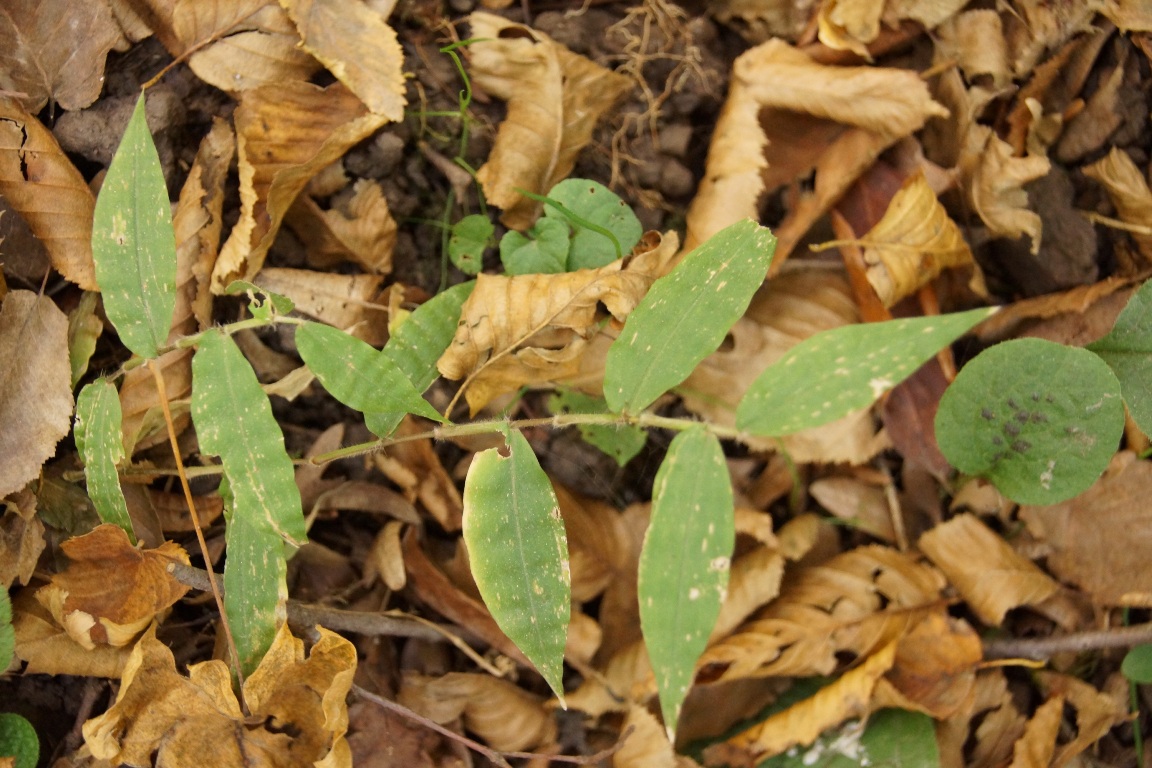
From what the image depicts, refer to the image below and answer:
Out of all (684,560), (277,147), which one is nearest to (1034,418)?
(684,560)

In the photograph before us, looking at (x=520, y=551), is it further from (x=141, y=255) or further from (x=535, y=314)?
(x=141, y=255)

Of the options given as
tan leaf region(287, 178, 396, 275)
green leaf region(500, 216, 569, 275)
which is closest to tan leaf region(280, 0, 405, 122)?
tan leaf region(287, 178, 396, 275)

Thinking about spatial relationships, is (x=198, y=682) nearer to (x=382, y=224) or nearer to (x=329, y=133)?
(x=382, y=224)

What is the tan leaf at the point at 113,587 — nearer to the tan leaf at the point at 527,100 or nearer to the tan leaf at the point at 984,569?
the tan leaf at the point at 527,100

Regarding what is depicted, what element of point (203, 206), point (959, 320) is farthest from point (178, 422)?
point (959, 320)

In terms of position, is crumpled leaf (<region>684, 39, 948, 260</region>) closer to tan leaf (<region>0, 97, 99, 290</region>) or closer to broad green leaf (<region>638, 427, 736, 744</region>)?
broad green leaf (<region>638, 427, 736, 744</region>)

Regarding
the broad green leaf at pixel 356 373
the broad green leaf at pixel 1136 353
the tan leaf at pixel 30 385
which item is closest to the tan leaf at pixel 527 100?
the broad green leaf at pixel 356 373
